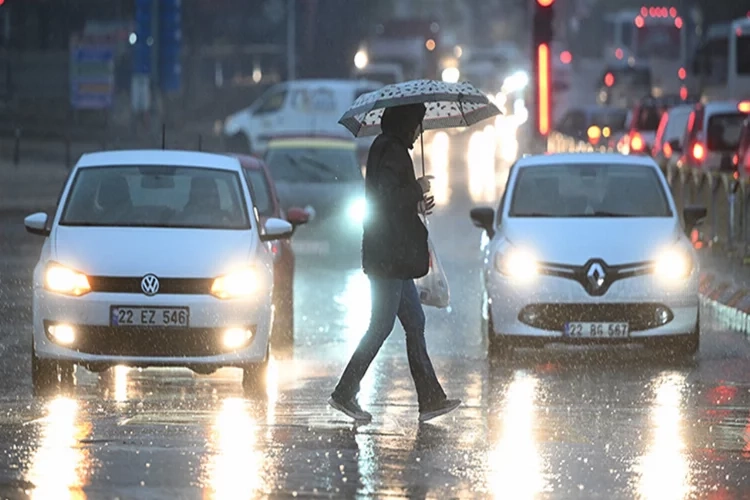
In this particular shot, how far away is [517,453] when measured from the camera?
9250 millimetres

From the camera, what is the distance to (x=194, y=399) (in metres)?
11.2

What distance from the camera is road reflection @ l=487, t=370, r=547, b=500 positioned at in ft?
27.3

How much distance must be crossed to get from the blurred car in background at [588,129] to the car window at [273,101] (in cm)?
878

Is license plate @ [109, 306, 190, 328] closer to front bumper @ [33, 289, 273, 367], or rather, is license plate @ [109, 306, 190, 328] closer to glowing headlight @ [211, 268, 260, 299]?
front bumper @ [33, 289, 273, 367]

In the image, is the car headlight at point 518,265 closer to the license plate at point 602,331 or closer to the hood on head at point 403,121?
the license plate at point 602,331

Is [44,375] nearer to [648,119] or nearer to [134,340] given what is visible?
[134,340]

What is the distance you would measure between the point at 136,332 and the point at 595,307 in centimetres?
344

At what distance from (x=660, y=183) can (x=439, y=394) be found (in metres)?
4.70

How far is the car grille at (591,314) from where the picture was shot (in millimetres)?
13094

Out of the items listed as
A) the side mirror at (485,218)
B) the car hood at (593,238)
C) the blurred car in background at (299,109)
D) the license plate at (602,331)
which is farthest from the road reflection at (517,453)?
the blurred car in background at (299,109)

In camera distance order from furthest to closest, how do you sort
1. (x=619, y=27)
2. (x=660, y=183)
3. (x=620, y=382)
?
(x=619, y=27) < (x=660, y=183) < (x=620, y=382)

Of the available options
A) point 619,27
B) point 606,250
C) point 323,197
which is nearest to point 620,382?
point 606,250

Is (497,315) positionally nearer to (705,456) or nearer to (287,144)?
(705,456)

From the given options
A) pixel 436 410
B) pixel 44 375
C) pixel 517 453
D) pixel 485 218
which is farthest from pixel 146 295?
pixel 485 218
